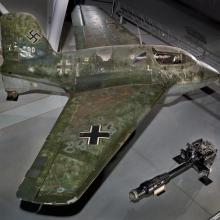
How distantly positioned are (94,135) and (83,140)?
230mm

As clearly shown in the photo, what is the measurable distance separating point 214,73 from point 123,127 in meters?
3.13

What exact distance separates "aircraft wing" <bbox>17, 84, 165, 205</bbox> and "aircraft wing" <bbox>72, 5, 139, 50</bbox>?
2.20 m

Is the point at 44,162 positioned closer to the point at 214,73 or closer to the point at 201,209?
the point at 201,209

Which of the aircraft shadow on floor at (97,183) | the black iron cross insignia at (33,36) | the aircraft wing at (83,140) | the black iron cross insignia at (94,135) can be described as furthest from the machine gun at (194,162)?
the black iron cross insignia at (33,36)

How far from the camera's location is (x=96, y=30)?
973cm

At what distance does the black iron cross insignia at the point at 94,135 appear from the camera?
6152 mm

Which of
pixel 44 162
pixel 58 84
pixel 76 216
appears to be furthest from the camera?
pixel 58 84

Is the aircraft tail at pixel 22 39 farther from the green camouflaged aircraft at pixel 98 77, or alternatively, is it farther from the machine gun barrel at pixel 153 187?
the machine gun barrel at pixel 153 187

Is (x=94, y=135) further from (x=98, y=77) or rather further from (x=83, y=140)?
(x=98, y=77)

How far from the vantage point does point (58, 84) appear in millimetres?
8188

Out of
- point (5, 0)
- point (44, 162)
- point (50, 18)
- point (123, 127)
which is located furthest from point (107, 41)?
point (5, 0)

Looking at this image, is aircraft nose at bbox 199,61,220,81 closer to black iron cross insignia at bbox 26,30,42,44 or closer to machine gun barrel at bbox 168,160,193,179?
machine gun barrel at bbox 168,160,193,179

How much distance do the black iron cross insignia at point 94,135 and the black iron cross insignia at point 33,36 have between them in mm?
2921

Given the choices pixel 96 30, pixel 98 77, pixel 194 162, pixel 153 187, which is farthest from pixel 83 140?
pixel 96 30
